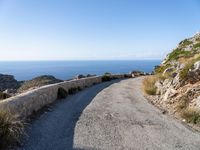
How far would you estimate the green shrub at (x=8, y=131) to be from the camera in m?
7.71


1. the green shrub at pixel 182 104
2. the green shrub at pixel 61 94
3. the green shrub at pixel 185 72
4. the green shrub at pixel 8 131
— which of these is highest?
the green shrub at pixel 185 72

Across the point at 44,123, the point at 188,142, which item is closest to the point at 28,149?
the point at 44,123

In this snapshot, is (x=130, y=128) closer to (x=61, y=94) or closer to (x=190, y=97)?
(x=190, y=97)

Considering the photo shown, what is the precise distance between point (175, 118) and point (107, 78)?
87.9 ft

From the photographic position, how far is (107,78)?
38.6 metres

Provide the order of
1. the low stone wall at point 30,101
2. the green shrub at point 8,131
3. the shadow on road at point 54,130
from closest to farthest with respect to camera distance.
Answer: the green shrub at point 8,131, the shadow on road at point 54,130, the low stone wall at point 30,101

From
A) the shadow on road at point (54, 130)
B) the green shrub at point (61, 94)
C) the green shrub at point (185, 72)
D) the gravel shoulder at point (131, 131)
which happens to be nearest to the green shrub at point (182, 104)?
the gravel shoulder at point (131, 131)

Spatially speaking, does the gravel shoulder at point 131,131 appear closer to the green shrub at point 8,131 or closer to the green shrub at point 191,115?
the green shrub at point 191,115

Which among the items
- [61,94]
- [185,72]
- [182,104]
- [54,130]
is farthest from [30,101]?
[185,72]

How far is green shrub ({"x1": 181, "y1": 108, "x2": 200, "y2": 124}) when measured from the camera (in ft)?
36.4

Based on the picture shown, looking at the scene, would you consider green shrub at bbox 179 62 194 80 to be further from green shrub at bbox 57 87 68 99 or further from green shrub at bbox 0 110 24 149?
green shrub at bbox 0 110 24 149

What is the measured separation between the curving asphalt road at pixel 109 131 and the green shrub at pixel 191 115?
53 cm

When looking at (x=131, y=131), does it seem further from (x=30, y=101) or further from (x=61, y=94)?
(x=61, y=94)

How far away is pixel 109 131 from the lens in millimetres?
9508
